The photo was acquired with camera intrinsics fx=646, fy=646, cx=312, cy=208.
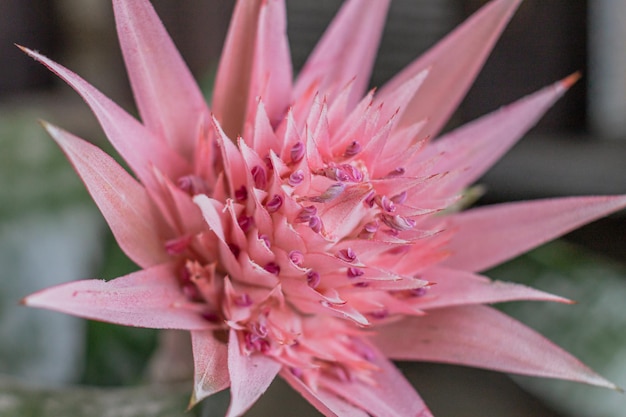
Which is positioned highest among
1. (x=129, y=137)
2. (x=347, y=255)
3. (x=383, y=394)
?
(x=129, y=137)

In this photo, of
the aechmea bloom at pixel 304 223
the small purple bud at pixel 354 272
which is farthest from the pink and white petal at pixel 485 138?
the small purple bud at pixel 354 272

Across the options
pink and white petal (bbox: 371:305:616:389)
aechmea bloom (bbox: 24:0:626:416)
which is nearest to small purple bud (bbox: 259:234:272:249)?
aechmea bloom (bbox: 24:0:626:416)

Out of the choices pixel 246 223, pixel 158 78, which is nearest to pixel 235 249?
pixel 246 223

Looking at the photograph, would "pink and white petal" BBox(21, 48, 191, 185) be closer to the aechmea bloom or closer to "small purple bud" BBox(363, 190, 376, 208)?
the aechmea bloom

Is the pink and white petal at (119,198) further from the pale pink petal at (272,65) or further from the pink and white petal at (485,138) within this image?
the pink and white petal at (485,138)

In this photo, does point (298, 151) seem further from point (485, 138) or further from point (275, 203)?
point (485, 138)

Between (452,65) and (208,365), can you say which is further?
(452,65)
